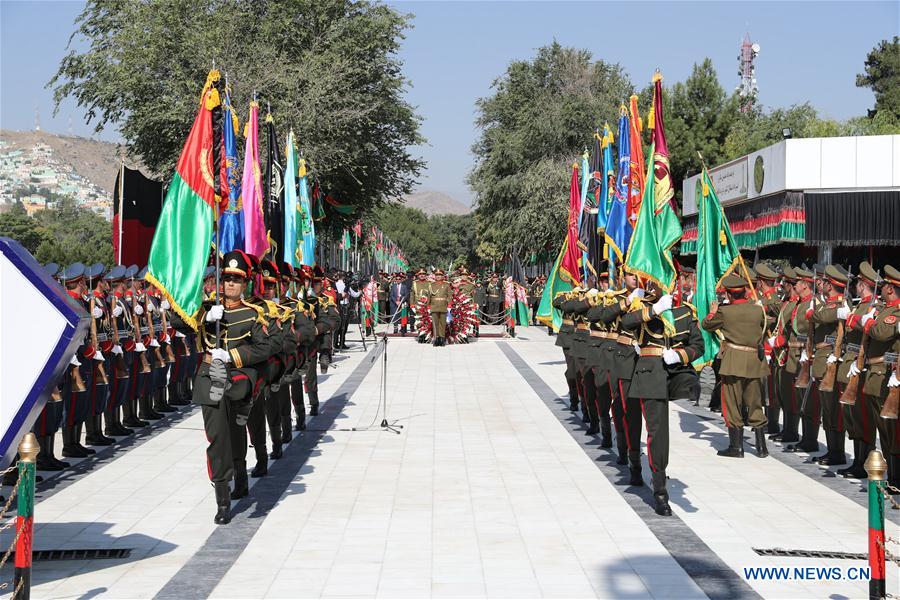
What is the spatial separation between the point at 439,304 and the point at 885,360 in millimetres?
21002

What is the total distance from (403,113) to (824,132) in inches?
1539

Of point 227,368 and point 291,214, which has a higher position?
point 291,214

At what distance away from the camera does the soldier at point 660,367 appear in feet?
30.7

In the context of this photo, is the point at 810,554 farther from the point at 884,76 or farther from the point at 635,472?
the point at 884,76

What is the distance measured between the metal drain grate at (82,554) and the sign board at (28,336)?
1316mm

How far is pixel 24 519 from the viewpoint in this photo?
586 cm

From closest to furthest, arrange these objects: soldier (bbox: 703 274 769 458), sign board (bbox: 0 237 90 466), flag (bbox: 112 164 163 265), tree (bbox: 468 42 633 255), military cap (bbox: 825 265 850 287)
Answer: sign board (bbox: 0 237 90 466) < military cap (bbox: 825 265 850 287) < soldier (bbox: 703 274 769 458) < flag (bbox: 112 164 163 265) < tree (bbox: 468 42 633 255)

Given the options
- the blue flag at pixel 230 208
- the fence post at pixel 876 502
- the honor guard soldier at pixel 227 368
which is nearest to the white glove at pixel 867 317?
the fence post at pixel 876 502

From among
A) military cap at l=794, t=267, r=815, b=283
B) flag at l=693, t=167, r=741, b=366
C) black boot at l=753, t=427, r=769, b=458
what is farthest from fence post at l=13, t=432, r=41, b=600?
military cap at l=794, t=267, r=815, b=283

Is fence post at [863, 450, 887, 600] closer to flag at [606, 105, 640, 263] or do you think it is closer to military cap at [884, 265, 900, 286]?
military cap at [884, 265, 900, 286]

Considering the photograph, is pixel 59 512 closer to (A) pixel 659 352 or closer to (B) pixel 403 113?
(A) pixel 659 352

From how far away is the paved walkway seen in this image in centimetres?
720

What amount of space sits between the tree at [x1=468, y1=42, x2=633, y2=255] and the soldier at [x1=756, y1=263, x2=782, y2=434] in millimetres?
34944

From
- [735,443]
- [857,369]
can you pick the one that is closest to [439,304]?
[735,443]
